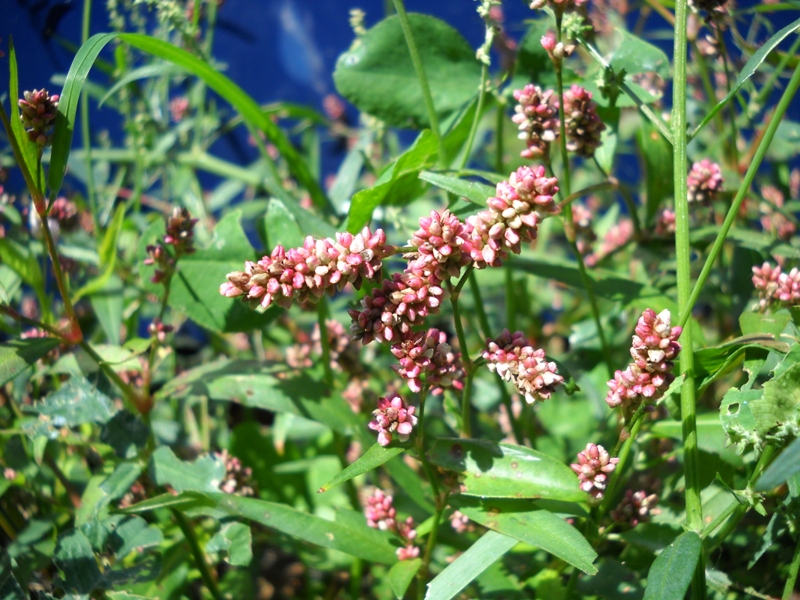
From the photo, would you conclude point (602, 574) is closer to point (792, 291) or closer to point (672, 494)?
point (672, 494)

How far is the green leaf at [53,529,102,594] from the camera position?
0.73 m

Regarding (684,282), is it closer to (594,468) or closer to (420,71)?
(594,468)

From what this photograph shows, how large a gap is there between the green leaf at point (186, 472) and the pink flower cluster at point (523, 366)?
38cm

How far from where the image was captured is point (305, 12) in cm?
200

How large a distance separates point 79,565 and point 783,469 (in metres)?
0.65

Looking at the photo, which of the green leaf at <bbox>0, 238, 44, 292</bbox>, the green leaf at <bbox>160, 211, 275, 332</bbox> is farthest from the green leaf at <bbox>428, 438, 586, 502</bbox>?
the green leaf at <bbox>0, 238, 44, 292</bbox>

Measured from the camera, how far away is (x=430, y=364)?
1.90 feet

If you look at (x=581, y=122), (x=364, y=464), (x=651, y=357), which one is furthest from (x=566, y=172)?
(x=364, y=464)

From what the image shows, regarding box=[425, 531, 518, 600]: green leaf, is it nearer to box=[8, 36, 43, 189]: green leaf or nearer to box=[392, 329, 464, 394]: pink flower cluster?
box=[392, 329, 464, 394]: pink flower cluster

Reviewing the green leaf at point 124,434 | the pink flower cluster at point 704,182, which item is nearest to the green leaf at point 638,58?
the pink flower cluster at point 704,182

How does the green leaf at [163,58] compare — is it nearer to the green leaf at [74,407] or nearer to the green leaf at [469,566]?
the green leaf at [74,407]

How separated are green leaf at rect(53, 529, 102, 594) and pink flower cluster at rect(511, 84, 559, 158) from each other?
1.95 ft

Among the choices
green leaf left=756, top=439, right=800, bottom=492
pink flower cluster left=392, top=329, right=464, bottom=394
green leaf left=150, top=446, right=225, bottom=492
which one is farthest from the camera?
green leaf left=150, top=446, right=225, bottom=492

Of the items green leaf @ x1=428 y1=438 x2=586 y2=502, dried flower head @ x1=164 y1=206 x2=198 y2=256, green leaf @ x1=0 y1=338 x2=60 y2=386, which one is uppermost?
dried flower head @ x1=164 y1=206 x2=198 y2=256
